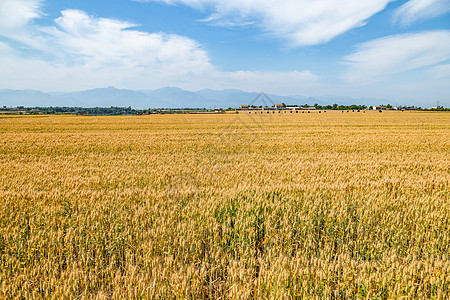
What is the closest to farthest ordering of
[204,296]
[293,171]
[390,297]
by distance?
1. [390,297]
2. [204,296]
3. [293,171]

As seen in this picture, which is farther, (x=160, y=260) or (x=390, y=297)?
(x=160, y=260)

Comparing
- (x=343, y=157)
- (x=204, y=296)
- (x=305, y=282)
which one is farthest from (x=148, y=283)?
(x=343, y=157)

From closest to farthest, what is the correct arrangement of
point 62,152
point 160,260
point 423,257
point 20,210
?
point 160,260 → point 423,257 → point 20,210 → point 62,152

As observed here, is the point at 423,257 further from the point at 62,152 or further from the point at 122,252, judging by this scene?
the point at 62,152

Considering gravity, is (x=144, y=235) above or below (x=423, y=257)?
above

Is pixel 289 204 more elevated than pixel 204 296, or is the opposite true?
pixel 289 204

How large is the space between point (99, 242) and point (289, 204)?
346 centimetres

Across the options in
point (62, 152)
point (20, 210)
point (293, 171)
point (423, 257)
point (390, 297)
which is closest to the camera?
point (390, 297)

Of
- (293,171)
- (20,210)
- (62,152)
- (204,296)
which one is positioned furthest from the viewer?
(62,152)

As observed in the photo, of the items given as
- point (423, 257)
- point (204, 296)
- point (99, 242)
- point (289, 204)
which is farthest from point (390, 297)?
point (99, 242)

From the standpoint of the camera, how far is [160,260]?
3252 mm

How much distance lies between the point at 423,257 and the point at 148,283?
3.89m

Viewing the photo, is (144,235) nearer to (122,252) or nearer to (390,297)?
(122,252)

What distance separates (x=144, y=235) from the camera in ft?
12.3
